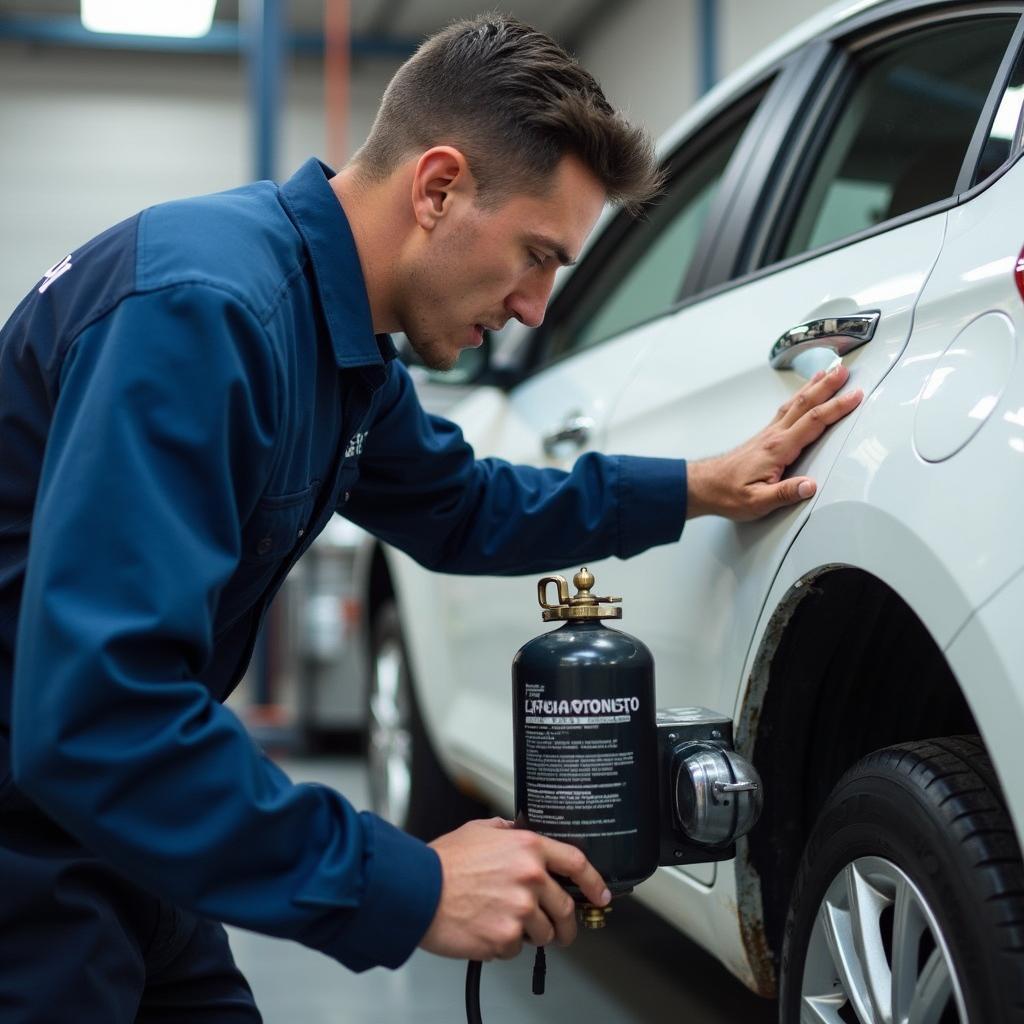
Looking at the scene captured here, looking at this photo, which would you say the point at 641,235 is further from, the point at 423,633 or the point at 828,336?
Answer: the point at 828,336

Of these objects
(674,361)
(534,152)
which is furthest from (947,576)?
(674,361)

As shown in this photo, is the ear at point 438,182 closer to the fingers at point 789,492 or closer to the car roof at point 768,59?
the fingers at point 789,492

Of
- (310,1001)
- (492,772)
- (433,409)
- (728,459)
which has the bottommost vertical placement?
(310,1001)

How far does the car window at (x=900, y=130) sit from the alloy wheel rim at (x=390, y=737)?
1.56 metres

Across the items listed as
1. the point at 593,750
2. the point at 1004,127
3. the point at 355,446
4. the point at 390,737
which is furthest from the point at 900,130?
the point at 390,737

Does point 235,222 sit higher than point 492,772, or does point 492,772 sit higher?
point 235,222

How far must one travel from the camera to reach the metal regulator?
124cm

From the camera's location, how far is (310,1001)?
2.25 meters

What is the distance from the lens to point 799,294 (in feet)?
5.06

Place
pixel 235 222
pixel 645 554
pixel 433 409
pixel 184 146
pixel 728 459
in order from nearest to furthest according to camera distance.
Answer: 1. pixel 235 222
2. pixel 728 459
3. pixel 645 554
4. pixel 433 409
5. pixel 184 146

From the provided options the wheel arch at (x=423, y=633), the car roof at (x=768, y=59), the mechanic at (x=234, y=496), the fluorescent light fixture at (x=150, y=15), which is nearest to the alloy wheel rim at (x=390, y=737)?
the wheel arch at (x=423, y=633)

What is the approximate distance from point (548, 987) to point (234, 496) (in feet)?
4.87

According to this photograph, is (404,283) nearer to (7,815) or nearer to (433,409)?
(7,815)

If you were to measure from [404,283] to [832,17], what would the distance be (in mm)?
899
